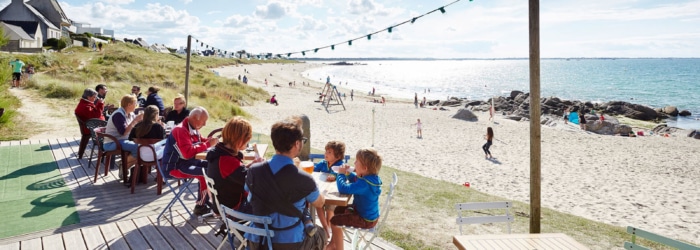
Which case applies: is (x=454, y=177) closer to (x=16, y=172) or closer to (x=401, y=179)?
(x=401, y=179)

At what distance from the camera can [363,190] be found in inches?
137

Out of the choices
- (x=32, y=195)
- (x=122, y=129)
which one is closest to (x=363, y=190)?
(x=122, y=129)

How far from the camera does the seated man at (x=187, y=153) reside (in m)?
4.62

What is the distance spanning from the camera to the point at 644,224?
795 centimetres

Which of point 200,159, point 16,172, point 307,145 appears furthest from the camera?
point 307,145

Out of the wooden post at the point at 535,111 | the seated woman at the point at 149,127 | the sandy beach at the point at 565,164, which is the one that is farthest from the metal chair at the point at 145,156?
the sandy beach at the point at 565,164

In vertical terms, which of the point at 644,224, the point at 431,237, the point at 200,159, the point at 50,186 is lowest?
the point at 644,224

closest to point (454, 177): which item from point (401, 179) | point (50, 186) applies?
point (401, 179)

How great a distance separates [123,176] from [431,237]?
4505mm

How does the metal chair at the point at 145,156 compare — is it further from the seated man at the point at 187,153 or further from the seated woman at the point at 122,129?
the seated man at the point at 187,153

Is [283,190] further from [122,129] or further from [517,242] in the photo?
[122,129]

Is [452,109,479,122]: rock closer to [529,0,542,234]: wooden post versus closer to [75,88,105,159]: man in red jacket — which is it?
[75,88,105,159]: man in red jacket

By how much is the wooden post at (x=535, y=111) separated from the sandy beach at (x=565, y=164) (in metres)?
4.92

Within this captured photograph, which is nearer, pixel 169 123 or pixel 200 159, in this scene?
pixel 200 159
